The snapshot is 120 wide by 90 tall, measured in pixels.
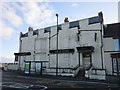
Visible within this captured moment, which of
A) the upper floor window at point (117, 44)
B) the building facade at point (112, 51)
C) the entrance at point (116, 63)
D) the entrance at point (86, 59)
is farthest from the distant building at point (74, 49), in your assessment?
the upper floor window at point (117, 44)

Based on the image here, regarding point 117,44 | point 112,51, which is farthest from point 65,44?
point 117,44

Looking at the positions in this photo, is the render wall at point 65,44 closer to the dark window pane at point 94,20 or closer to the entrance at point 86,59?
the entrance at point 86,59

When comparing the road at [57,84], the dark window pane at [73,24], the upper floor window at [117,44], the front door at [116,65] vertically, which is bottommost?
the road at [57,84]

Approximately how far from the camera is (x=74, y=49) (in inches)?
904

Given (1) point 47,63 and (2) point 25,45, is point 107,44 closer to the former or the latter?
(1) point 47,63

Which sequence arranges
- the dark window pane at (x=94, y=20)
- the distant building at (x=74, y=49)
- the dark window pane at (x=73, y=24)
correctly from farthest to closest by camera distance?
the dark window pane at (x=73, y=24), the dark window pane at (x=94, y=20), the distant building at (x=74, y=49)

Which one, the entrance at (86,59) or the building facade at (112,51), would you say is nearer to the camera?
the building facade at (112,51)

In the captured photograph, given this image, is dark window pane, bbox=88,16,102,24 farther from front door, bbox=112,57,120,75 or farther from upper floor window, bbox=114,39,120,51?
front door, bbox=112,57,120,75

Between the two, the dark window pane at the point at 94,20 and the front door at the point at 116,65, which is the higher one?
the dark window pane at the point at 94,20

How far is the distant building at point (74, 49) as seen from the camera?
65.2ft

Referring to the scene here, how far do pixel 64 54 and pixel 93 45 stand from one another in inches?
238

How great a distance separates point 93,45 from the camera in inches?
836

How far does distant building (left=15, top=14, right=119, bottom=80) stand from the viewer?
782 inches

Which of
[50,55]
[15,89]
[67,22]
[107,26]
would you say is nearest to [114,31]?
[107,26]
